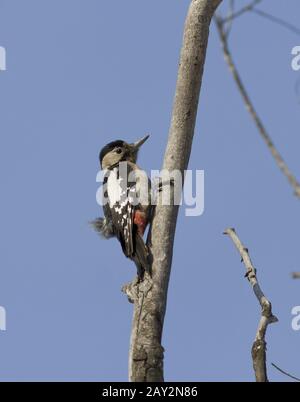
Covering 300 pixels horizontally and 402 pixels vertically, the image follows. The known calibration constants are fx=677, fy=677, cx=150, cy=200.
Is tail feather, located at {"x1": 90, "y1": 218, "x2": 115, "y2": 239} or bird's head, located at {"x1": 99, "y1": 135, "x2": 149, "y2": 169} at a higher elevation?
bird's head, located at {"x1": 99, "y1": 135, "x2": 149, "y2": 169}

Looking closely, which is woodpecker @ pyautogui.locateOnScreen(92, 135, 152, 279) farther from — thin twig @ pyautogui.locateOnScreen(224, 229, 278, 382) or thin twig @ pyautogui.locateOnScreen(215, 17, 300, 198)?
thin twig @ pyautogui.locateOnScreen(215, 17, 300, 198)

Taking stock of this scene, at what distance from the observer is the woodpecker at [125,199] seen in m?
5.16

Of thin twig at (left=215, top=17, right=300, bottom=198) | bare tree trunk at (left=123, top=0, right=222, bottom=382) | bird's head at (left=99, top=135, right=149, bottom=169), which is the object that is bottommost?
thin twig at (left=215, top=17, right=300, bottom=198)

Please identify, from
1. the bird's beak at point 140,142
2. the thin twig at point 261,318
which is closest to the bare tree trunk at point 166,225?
the thin twig at point 261,318

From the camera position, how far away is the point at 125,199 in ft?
18.5

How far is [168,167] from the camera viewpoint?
427 cm

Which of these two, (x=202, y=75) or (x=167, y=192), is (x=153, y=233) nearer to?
(x=167, y=192)

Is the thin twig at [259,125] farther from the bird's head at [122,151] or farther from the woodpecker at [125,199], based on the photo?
the bird's head at [122,151]

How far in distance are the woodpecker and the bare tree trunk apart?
0.24 metres

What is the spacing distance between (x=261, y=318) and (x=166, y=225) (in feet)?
3.54

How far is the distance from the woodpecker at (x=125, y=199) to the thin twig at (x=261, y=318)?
91 cm

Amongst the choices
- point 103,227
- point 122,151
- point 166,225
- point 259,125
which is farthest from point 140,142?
point 259,125

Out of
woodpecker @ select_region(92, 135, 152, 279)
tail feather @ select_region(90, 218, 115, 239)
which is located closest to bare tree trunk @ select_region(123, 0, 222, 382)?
woodpecker @ select_region(92, 135, 152, 279)

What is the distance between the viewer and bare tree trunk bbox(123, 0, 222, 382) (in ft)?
11.8
